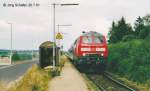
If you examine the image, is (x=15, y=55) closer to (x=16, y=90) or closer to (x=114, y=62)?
(x=114, y=62)

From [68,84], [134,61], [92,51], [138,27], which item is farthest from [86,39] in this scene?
[138,27]

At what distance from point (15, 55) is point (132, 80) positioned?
224 feet

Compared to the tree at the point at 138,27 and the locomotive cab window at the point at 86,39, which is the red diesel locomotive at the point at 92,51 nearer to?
the locomotive cab window at the point at 86,39

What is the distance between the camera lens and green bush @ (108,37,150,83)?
26.8m

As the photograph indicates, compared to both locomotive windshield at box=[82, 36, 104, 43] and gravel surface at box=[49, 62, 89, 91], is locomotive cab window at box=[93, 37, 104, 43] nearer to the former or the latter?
locomotive windshield at box=[82, 36, 104, 43]

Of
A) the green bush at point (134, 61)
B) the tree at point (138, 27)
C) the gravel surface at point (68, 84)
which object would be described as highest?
the tree at point (138, 27)

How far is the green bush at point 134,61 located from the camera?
87.9 feet

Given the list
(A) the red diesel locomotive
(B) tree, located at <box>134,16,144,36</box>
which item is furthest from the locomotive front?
(B) tree, located at <box>134,16,144,36</box>

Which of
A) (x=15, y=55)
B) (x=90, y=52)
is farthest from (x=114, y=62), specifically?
(x=15, y=55)

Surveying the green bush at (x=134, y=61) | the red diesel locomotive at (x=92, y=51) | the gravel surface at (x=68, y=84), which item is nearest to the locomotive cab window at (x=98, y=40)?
the red diesel locomotive at (x=92, y=51)

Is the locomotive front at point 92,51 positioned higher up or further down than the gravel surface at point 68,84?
higher up

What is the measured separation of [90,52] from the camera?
115 feet

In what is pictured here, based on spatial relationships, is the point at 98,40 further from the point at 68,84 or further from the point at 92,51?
the point at 68,84

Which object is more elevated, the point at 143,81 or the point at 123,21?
the point at 123,21
